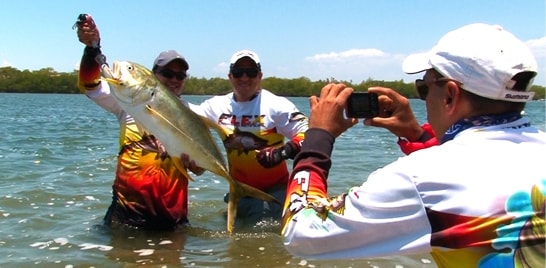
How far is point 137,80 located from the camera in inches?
199

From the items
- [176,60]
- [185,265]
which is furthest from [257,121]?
[185,265]

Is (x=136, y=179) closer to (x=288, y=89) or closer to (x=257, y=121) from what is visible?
(x=257, y=121)

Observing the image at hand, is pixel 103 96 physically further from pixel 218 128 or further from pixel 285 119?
pixel 285 119

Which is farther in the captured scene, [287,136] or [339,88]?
[287,136]

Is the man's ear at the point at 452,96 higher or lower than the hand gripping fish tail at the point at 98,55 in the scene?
lower

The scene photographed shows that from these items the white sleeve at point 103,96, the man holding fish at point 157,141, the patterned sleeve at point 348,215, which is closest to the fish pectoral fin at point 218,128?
the man holding fish at point 157,141

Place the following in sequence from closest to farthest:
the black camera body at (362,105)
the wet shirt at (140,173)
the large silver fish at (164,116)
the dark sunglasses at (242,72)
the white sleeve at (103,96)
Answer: the black camera body at (362,105) → the large silver fish at (164,116) → the white sleeve at (103,96) → the wet shirt at (140,173) → the dark sunglasses at (242,72)

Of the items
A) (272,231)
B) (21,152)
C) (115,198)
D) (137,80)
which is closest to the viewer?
(137,80)

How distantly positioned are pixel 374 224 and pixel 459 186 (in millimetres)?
328

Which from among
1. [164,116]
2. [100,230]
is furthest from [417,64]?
[100,230]

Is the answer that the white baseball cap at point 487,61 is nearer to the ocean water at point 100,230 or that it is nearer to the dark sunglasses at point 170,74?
the ocean water at point 100,230

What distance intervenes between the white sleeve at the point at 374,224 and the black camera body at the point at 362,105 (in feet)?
1.76

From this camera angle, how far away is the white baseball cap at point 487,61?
6.55 feet

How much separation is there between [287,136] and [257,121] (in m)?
0.40
